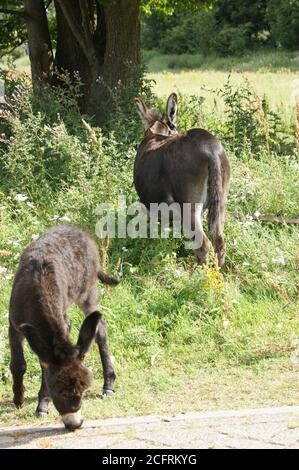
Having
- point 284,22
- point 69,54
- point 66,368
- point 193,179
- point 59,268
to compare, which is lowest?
point 66,368

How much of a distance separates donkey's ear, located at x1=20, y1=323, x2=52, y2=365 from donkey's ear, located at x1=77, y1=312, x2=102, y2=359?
0.68ft

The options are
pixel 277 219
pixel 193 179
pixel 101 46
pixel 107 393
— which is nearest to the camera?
pixel 107 393

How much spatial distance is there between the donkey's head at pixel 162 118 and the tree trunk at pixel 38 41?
4701 millimetres

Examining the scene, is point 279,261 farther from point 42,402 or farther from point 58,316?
point 58,316

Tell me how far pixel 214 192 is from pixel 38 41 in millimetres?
7407

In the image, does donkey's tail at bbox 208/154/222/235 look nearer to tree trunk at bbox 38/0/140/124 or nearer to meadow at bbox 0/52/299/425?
meadow at bbox 0/52/299/425

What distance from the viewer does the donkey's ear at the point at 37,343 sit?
5812mm

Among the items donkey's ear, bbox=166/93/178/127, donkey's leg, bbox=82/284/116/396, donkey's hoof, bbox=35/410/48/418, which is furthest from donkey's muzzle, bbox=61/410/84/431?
donkey's ear, bbox=166/93/178/127

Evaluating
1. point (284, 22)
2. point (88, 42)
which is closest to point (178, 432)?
point (88, 42)

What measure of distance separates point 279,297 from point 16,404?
3.00 m

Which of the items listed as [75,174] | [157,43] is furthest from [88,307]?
[157,43]

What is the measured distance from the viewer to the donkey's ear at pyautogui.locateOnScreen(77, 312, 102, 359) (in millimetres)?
5855

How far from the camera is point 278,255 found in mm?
9211

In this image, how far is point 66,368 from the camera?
5.74m
